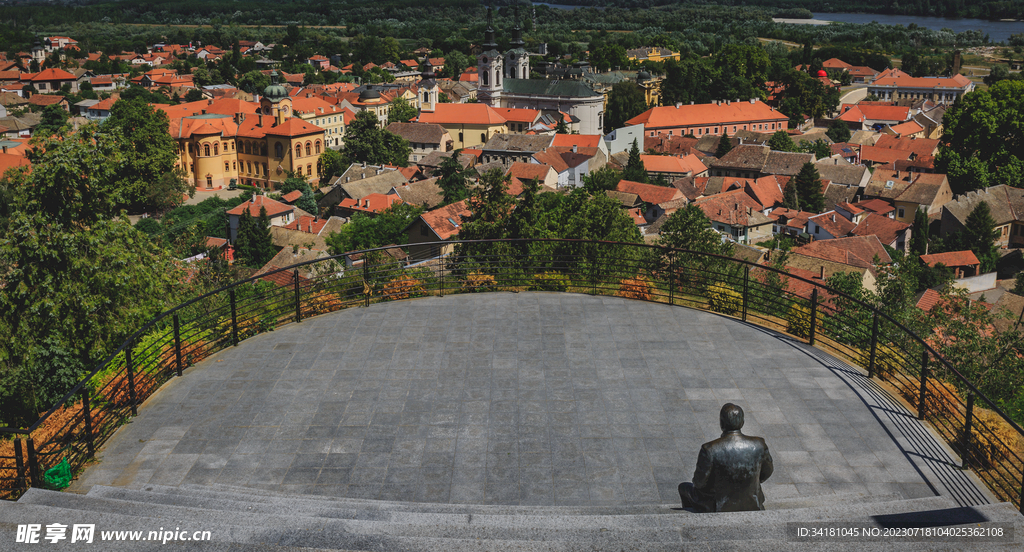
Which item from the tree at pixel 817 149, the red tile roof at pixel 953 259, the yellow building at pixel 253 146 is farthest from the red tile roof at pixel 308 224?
the tree at pixel 817 149

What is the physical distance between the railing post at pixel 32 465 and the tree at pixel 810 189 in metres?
55.9

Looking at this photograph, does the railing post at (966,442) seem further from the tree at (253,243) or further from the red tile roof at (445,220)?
the tree at (253,243)

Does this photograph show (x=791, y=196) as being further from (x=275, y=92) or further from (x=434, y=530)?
(x=434, y=530)

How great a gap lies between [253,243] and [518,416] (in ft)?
127

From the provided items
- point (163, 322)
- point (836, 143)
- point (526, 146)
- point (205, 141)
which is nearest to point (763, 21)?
point (836, 143)

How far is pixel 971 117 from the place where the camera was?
55.1 metres

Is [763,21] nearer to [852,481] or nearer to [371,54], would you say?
[371,54]

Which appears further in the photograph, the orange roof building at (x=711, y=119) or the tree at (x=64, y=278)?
the orange roof building at (x=711, y=119)

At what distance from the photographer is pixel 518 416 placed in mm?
7629

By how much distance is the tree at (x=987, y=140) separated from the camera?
54.2m

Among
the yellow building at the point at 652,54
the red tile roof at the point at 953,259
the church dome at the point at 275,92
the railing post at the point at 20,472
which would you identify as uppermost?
the yellow building at the point at 652,54

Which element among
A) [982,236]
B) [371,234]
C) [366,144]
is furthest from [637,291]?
[366,144]

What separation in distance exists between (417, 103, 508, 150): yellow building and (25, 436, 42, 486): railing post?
72761 mm

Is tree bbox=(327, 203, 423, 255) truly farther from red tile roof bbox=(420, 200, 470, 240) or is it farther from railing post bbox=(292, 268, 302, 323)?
railing post bbox=(292, 268, 302, 323)
